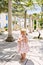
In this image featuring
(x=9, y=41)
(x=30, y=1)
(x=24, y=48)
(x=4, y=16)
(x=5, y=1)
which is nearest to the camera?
(x=24, y=48)

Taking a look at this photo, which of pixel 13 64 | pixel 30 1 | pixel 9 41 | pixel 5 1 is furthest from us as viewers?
pixel 5 1

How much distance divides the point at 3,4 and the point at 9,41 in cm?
506

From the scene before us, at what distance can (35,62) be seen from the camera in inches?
283

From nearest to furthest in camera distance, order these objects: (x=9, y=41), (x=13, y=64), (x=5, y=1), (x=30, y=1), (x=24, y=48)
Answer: (x=13, y=64) → (x=24, y=48) → (x=9, y=41) → (x=30, y=1) → (x=5, y=1)

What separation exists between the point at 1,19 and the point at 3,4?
3782 cm

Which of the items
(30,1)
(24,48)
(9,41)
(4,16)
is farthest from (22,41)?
(4,16)

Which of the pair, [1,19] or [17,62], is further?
[1,19]

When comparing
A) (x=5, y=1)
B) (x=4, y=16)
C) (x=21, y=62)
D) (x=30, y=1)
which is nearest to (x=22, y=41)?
(x=21, y=62)

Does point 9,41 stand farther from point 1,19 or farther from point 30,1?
point 1,19

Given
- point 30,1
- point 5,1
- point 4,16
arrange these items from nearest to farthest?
point 30,1, point 5,1, point 4,16

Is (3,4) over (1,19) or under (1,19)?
over

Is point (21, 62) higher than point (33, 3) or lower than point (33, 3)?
lower

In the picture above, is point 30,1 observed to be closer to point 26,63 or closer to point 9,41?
point 9,41

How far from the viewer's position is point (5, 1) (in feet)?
60.3
